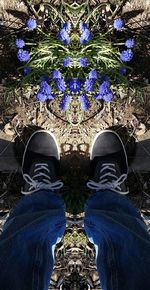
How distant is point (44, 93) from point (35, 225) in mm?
1071

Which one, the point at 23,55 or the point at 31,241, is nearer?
the point at 31,241

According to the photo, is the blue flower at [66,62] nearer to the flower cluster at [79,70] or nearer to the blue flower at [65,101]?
the flower cluster at [79,70]

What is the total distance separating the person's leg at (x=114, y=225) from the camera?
8.30 feet

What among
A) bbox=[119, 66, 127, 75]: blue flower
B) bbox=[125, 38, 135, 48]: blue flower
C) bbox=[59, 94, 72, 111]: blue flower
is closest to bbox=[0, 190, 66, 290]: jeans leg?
bbox=[59, 94, 72, 111]: blue flower

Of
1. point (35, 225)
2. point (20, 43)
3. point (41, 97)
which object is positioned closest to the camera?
point (35, 225)

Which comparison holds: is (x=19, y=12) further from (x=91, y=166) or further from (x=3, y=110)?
(x=91, y=166)

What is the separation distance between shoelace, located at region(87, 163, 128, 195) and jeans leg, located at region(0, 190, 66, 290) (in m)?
0.31

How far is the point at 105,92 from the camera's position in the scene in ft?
11.5

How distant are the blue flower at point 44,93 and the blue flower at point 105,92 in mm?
355

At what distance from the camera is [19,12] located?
13.5 feet

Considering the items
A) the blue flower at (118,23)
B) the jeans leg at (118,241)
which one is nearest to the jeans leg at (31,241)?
the jeans leg at (118,241)

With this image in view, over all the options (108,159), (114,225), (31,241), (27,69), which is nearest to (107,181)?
(108,159)

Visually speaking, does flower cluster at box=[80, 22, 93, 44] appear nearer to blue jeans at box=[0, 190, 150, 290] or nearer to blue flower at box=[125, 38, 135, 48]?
blue flower at box=[125, 38, 135, 48]

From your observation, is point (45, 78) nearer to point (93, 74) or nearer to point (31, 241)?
point (93, 74)
